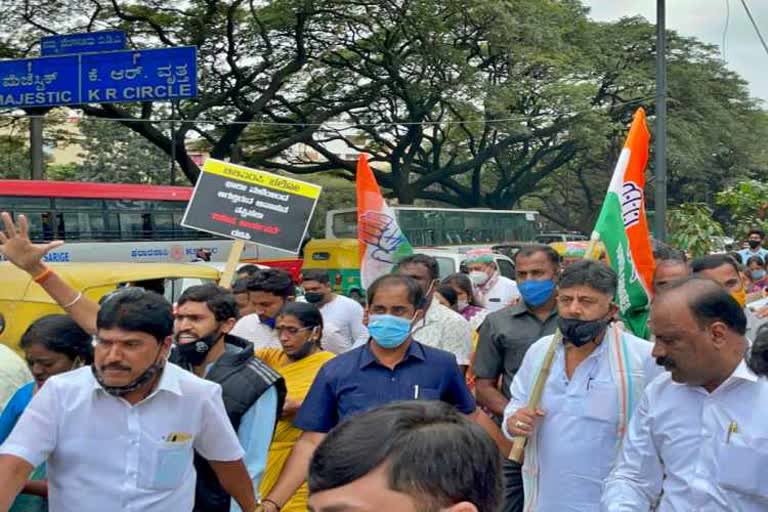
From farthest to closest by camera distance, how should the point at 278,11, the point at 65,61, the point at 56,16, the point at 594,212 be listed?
the point at 594,212 → the point at 278,11 → the point at 56,16 → the point at 65,61

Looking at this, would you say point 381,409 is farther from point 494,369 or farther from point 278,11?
point 278,11

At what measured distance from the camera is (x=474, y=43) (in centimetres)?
2711

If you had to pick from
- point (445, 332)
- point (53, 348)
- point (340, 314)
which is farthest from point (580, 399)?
point (340, 314)

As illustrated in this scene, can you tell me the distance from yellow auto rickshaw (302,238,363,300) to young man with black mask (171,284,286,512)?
57.2 ft

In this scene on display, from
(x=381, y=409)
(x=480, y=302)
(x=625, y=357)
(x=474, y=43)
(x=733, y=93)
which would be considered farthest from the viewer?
(x=733, y=93)

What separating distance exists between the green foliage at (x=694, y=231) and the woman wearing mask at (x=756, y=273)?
5.43 m

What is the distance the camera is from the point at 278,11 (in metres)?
23.3

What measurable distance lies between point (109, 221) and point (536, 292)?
1570cm

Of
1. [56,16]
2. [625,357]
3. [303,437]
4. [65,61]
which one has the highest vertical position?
[56,16]

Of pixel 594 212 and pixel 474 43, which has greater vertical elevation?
pixel 474 43

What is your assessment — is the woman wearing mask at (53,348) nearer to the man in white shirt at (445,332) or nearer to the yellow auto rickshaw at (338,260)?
the man in white shirt at (445,332)

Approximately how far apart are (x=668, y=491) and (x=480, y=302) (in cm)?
589

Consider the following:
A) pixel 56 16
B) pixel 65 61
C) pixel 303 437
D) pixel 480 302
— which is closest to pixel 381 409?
pixel 303 437

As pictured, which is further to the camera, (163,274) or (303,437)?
(163,274)
